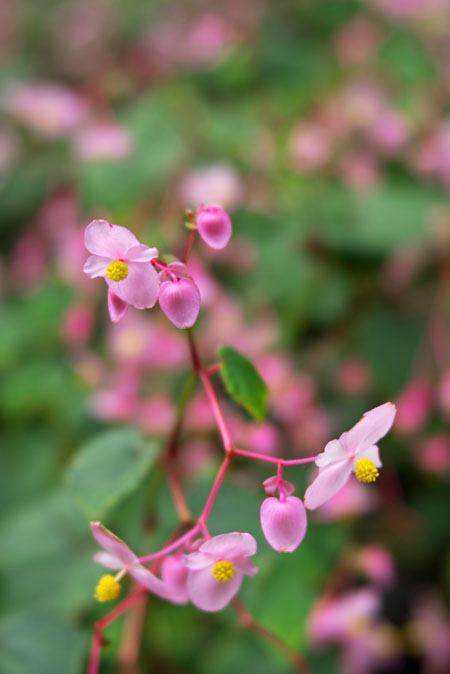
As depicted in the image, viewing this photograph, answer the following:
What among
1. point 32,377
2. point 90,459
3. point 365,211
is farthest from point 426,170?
point 90,459

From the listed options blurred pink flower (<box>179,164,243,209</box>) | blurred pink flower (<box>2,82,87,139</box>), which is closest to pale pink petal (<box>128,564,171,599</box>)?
blurred pink flower (<box>179,164,243,209</box>)

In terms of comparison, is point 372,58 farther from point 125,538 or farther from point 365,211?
point 125,538

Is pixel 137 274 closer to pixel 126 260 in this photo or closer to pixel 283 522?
pixel 126 260

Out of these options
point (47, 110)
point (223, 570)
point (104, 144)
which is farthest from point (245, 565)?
point (47, 110)

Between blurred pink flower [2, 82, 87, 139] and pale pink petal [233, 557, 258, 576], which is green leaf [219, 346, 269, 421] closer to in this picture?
pale pink petal [233, 557, 258, 576]

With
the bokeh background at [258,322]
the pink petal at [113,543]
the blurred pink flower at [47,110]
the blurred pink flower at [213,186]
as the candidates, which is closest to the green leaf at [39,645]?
the bokeh background at [258,322]

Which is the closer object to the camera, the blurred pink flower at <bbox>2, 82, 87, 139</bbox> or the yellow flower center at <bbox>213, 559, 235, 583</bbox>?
the yellow flower center at <bbox>213, 559, 235, 583</bbox>
